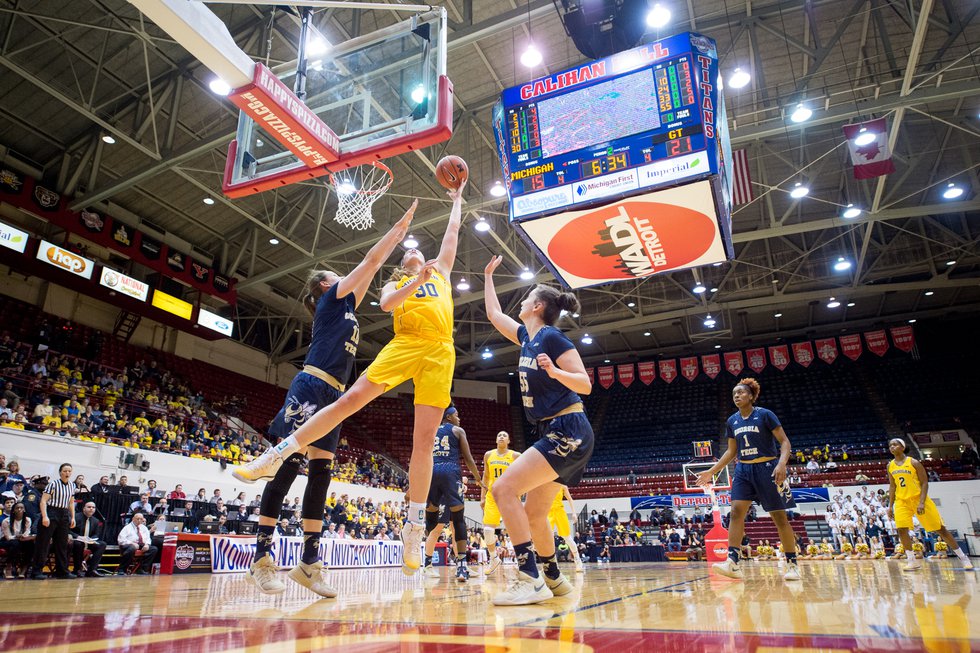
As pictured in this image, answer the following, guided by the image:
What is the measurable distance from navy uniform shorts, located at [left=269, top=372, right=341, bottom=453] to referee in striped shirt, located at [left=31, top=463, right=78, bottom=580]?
6185mm

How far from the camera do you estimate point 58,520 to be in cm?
787

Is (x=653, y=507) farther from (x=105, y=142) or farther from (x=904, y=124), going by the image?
(x=105, y=142)

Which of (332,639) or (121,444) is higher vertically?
(121,444)

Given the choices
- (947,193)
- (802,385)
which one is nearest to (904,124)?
(947,193)

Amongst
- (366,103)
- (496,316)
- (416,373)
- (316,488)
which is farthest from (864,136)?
(316,488)

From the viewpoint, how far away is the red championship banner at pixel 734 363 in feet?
84.6

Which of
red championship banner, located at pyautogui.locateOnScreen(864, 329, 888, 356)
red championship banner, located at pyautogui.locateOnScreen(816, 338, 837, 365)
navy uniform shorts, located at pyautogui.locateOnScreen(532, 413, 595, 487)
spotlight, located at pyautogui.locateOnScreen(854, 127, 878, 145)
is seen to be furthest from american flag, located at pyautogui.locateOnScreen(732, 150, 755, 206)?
red championship banner, located at pyautogui.locateOnScreen(864, 329, 888, 356)

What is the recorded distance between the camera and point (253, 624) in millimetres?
2174

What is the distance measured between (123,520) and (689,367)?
22.4 meters

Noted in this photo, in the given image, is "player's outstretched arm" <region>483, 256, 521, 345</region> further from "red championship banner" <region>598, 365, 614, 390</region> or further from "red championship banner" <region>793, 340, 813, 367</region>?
"red championship banner" <region>793, 340, 813, 367</region>

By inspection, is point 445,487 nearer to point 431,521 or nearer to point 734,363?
point 431,521

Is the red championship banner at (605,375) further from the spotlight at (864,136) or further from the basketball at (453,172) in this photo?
the basketball at (453,172)

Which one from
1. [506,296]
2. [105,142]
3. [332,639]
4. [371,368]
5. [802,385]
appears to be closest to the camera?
[332,639]

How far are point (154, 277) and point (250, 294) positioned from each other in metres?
3.69
